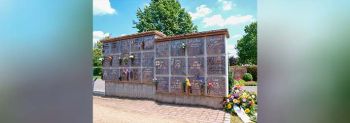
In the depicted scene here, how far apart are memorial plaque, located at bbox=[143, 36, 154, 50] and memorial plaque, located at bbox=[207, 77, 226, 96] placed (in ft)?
6.73

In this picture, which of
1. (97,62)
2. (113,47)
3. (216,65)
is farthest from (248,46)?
(216,65)

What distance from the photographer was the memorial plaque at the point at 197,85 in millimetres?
5008

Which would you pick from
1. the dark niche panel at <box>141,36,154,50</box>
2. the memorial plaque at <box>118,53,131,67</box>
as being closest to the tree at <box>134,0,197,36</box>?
the memorial plaque at <box>118,53,131,67</box>

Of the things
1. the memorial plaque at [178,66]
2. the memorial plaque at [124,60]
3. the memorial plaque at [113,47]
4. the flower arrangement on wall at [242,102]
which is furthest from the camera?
the memorial plaque at [113,47]

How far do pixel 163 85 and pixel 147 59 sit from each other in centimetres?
95

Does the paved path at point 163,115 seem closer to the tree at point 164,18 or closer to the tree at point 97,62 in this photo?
the tree at point 164,18

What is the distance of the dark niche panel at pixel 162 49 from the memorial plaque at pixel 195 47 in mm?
695

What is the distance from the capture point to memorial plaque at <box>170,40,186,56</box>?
5360 millimetres

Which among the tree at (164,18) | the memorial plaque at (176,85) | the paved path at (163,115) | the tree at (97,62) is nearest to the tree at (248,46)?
the tree at (164,18)
